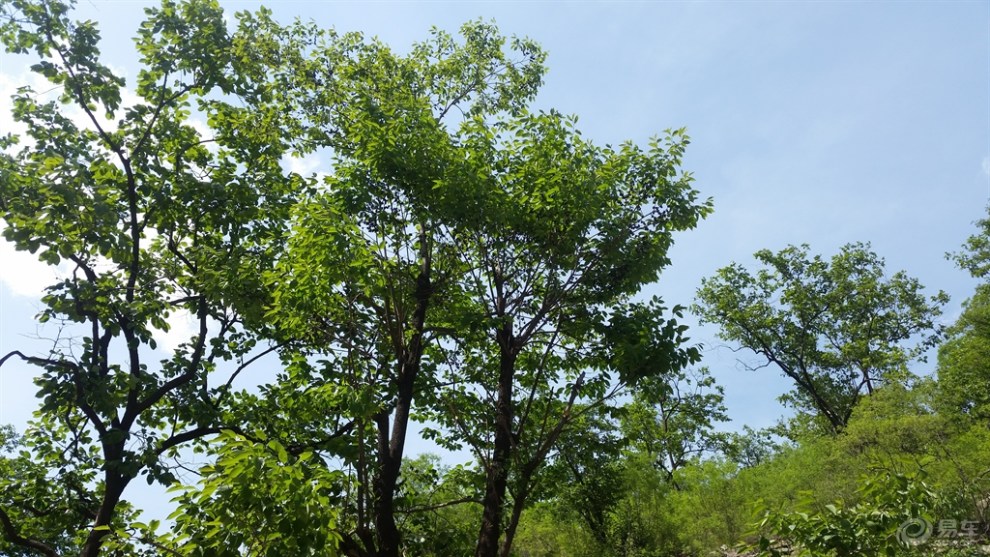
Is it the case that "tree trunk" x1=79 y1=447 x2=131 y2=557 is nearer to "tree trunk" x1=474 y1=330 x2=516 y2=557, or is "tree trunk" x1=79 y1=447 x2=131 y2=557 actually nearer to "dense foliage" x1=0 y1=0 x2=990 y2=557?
"dense foliage" x1=0 y1=0 x2=990 y2=557

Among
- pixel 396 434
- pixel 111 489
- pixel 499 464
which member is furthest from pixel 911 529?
pixel 111 489

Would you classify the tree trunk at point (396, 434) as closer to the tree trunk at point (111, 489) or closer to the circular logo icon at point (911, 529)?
the tree trunk at point (111, 489)

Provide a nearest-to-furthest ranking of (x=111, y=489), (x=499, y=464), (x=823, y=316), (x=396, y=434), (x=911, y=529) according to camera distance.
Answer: (x=911, y=529)
(x=111, y=489)
(x=499, y=464)
(x=396, y=434)
(x=823, y=316)

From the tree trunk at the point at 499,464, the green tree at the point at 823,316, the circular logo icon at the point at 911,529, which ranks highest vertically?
the green tree at the point at 823,316

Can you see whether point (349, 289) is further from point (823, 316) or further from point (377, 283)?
point (823, 316)

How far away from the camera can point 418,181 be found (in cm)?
959

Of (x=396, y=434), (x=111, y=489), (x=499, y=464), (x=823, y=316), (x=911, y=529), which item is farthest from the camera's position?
(x=823, y=316)

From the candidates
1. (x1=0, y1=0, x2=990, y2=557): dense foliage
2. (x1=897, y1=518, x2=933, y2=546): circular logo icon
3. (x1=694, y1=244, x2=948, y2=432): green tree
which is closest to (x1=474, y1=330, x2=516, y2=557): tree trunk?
(x1=0, y1=0, x2=990, y2=557): dense foliage

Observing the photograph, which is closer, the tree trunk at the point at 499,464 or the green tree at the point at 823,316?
the tree trunk at the point at 499,464

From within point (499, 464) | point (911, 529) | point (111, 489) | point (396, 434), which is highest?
point (396, 434)

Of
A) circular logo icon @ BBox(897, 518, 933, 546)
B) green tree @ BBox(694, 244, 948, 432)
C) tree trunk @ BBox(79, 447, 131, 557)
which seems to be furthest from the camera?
green tree @ BBox(694, 244, 948, 432)

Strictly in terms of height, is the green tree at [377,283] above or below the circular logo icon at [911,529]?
above

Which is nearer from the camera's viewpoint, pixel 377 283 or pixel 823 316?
pixel 377 283

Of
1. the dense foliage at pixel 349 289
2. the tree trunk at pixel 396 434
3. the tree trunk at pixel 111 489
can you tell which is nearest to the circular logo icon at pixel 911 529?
the dense foliage at pixel 349 289
